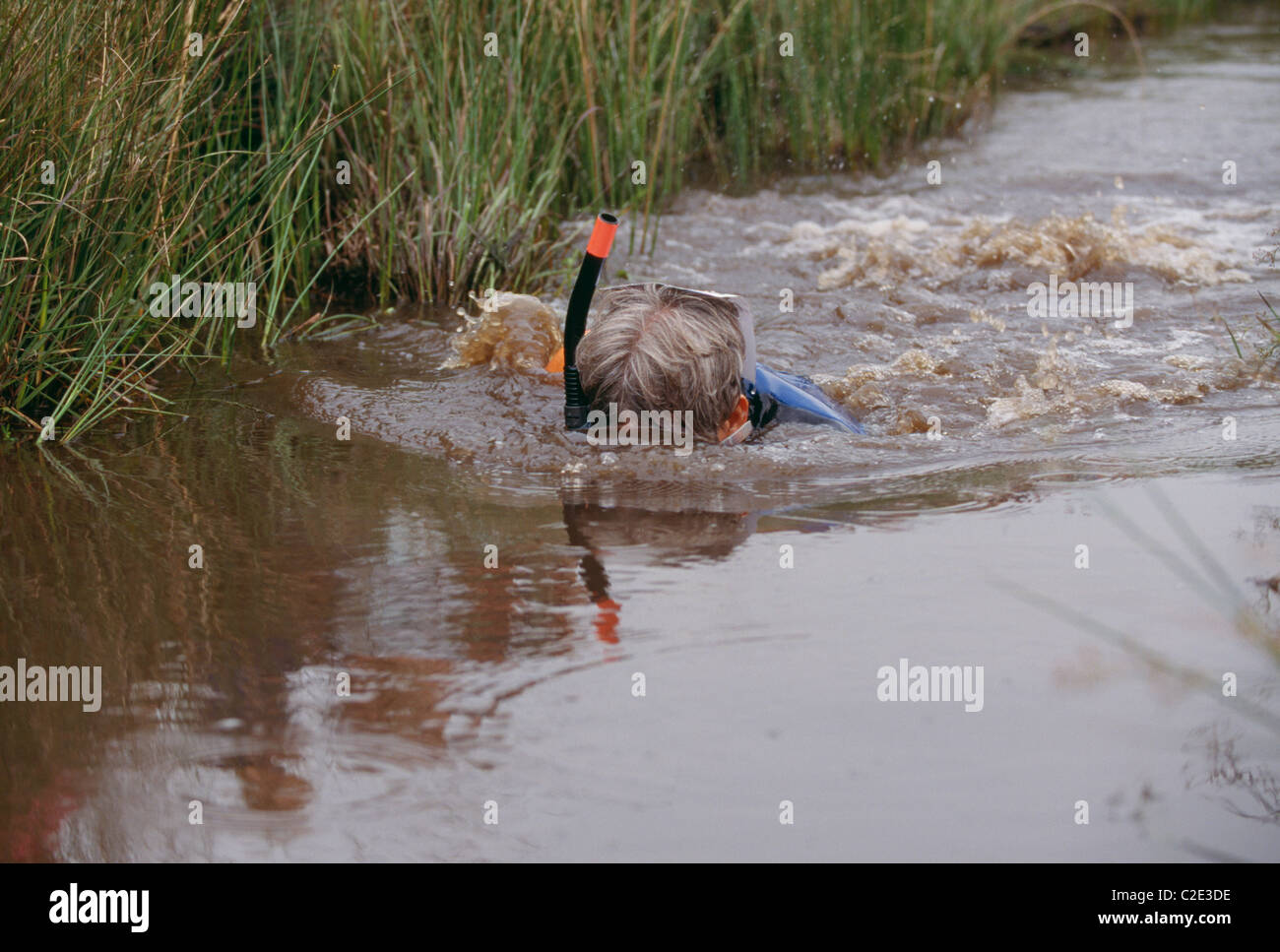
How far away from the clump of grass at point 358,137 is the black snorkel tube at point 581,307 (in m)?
1.49

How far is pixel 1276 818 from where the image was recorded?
2.50 m

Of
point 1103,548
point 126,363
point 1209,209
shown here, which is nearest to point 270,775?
point 1103,548

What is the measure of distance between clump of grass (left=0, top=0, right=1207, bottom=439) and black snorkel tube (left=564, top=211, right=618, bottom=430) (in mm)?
1487

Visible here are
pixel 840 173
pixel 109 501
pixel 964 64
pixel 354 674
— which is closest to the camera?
pixel 354 674

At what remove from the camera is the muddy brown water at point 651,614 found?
2.53 meters

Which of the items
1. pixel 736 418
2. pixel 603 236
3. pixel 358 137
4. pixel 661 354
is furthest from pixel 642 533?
pixel 358 137

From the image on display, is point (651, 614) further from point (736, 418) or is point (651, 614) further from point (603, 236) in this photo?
point (736, 418)

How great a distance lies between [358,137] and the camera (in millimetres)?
6254

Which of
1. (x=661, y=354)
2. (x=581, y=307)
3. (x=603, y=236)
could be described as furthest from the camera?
(x=661, y=354)

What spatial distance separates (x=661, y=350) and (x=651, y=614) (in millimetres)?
1008

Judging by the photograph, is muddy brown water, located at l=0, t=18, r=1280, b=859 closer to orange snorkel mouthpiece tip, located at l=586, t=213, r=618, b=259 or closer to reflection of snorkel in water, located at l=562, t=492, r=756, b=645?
reflection of snorkel in water, located at l=562, t=492, r=756, b=645

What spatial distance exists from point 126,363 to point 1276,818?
159 inches

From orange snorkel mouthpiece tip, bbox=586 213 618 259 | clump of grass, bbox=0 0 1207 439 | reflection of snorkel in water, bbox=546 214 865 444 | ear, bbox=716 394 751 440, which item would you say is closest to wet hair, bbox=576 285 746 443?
reflection of snorkel in water, bbox=546 214 865 444
